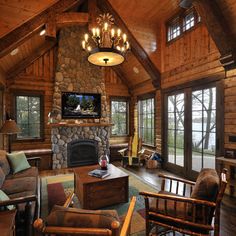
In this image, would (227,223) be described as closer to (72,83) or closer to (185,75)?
(185,75)

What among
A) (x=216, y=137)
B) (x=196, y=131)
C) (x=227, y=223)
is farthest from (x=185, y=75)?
(x=227, y=223)

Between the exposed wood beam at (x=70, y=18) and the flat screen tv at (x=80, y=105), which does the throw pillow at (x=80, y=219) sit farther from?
the flat screen tv at (x=80, y=105)

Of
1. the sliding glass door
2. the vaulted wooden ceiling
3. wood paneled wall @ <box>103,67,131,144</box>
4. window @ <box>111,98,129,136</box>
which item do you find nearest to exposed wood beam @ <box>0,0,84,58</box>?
the vaulted wooden ceiling

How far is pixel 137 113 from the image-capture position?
265 inches

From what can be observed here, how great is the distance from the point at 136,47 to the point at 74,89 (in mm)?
2347

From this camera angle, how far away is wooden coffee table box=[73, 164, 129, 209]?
8.69ft

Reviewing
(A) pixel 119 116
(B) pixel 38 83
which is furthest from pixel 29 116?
(A) pixel 119 116

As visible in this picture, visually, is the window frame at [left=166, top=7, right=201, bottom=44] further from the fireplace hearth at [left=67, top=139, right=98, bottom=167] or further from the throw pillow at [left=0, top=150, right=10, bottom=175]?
the throw pillow at [left=0, top=150, right=10, bottom=175]

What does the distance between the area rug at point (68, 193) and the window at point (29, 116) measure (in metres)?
1.97

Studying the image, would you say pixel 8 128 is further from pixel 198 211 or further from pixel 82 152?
pixel 198 211

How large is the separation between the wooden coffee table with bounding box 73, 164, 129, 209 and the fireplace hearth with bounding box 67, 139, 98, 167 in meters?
2.53

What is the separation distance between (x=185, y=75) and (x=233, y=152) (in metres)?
2.08

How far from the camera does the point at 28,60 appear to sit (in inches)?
207

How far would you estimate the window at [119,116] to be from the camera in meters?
6.84
